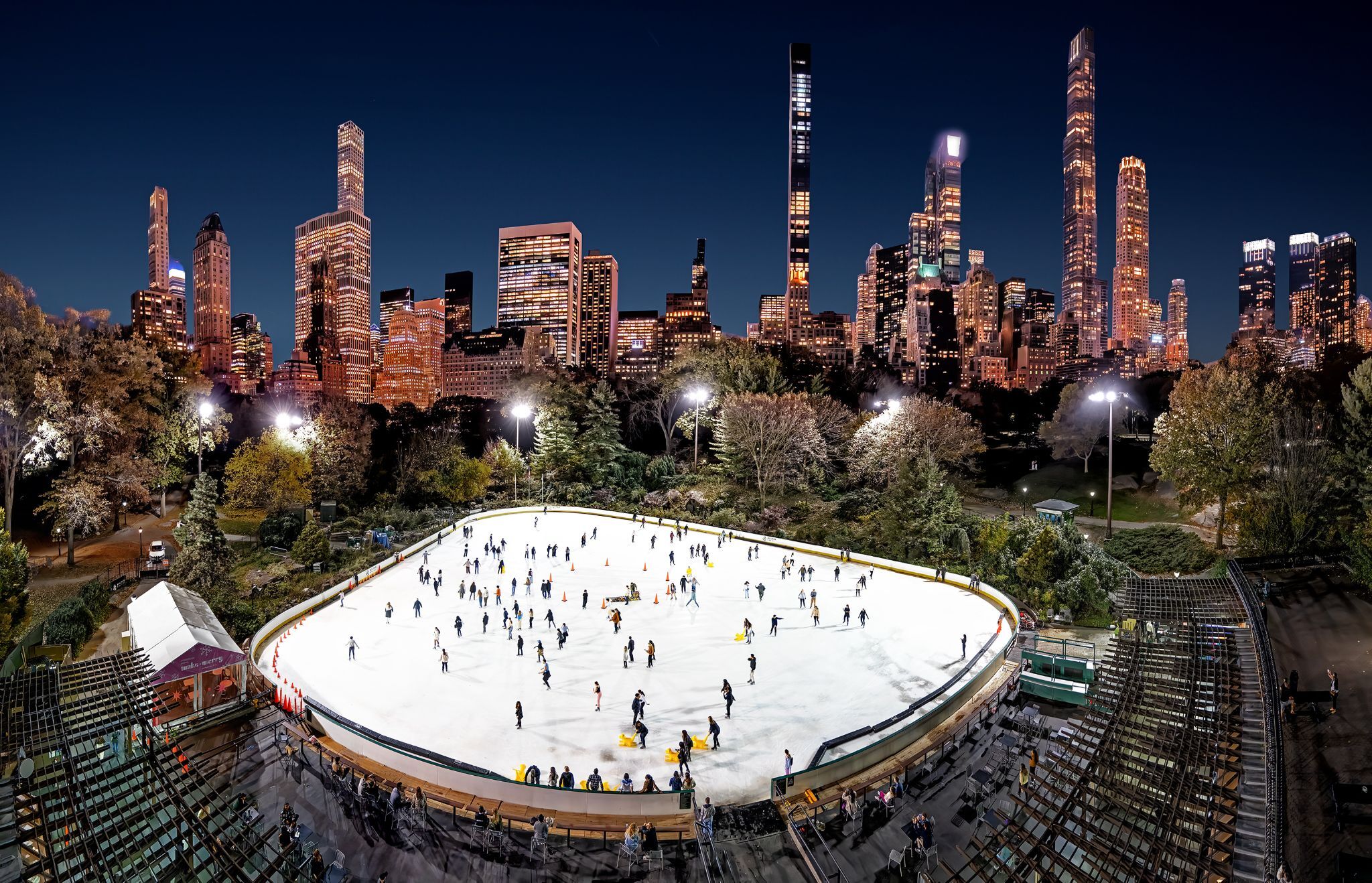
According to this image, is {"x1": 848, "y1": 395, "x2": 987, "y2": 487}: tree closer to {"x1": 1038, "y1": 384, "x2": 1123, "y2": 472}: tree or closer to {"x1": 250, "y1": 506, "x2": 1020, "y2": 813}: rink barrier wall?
{"x1": 250, "y1": 506, "x2": 1020, "y2": 813}: rink barrier wall

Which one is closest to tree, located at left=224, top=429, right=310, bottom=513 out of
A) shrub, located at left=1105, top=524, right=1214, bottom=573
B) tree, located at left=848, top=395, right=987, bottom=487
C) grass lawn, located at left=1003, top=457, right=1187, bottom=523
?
tree, located at left=848, top=395, right=987, bottom=487

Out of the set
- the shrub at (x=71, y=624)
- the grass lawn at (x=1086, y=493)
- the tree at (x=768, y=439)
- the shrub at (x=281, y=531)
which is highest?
the tree at (x=768, y=439)

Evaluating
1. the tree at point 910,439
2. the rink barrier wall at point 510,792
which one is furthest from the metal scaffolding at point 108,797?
the tree at point 910,439

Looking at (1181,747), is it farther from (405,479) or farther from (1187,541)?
(405,479)

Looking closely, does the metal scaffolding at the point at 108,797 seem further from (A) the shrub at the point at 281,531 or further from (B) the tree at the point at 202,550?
(A) the shrub at the point at 281,531

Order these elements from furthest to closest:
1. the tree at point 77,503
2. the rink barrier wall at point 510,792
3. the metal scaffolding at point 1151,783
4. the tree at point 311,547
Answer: the tree at point 311,547, the tree at point 77,503, the rink barrier wall at point 510,792, the metal scaffolding at point 1151,783
